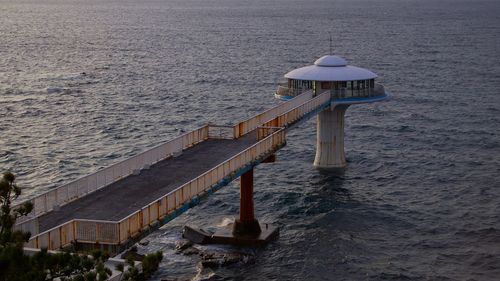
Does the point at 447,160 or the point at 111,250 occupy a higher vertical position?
the point at 111,250

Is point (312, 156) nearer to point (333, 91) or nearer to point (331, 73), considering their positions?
point (333, 91)

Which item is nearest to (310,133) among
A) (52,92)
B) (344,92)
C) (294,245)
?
(344,92)

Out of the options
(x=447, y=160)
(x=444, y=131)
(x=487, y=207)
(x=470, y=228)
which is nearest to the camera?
(x=470, y=228)

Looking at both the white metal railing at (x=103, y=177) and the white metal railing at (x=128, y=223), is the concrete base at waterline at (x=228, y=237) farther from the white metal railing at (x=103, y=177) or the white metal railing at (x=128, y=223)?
the white metal railing at (x=128, y=223)

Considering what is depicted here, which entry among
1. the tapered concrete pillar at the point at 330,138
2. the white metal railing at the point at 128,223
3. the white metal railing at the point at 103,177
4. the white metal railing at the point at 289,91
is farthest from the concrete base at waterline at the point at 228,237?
the white metal railing at the point at 289,91

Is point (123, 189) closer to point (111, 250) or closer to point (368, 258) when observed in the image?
point (111, 250)

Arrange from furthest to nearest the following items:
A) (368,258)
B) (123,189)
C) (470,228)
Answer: (470,228) → (368,258) → (123,189)

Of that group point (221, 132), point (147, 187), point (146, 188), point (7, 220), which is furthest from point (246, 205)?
point (7, 220)
